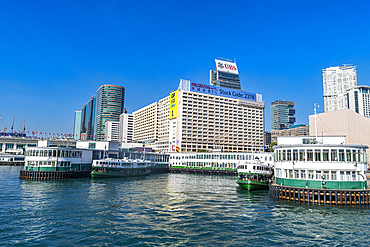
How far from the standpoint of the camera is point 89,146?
129m

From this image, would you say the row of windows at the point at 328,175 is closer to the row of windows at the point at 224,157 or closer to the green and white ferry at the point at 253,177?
the green and white ferry at the point at 253,177

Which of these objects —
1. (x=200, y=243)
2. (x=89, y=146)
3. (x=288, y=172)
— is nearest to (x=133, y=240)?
(x=200, y=243)

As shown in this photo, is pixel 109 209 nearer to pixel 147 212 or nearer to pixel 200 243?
pixel 147 212

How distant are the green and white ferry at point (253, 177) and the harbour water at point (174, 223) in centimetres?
1585

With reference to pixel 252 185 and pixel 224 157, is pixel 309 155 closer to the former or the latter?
pixel 252 185

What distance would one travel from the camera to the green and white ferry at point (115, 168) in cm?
9281

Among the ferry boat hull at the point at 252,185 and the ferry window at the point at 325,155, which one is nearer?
the ferry window at the point at 325,155

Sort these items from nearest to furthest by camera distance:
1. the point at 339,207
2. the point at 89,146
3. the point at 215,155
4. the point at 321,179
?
1. the point at 339,207
2. the point at 321,179
3. the point at 89,146
4. the point at 215,155

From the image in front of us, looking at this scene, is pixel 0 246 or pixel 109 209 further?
pixel 109 209

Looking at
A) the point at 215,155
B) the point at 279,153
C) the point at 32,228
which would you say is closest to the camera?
the point at 32,228

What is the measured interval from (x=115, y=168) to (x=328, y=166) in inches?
2985

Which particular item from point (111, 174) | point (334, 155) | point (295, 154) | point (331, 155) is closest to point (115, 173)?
point (111, 174)

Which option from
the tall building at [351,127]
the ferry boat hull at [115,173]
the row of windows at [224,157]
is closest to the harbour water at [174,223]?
the ferry boat hull at [115,173]

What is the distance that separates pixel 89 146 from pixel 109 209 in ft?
313
